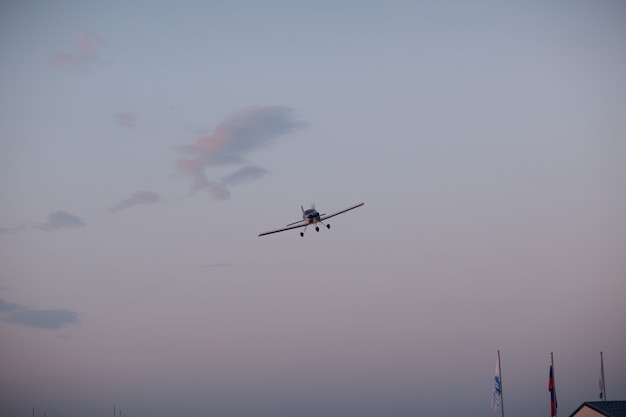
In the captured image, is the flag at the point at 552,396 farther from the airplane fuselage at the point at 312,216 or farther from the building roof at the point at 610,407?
the airplane fuselage at the point at 312,216

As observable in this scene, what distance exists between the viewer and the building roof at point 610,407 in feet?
403

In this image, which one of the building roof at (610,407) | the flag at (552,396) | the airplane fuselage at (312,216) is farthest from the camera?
the airplane fuselage at (312,216)

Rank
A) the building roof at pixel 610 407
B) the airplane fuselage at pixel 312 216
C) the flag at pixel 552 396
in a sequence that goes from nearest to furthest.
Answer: the flag at pixel 552 396
the building roof at pixel 610 407
the airplane fuselage at pixel 312 216

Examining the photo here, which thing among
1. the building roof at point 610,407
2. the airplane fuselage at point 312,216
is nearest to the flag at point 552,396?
the building roof at point 610,407

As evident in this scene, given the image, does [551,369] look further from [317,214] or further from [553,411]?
[317,214]

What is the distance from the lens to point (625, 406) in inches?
4938

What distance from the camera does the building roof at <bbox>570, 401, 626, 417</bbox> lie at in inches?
4833

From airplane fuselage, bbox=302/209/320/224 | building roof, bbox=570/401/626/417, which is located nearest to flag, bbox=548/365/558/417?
building roof, bbox=570/401/626/417

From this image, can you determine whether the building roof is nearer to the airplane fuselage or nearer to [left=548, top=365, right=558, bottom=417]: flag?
[left=548, top=365, right=558, bottom=417]: flag

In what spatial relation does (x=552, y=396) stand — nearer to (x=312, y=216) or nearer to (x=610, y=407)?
(x=610, y=407)

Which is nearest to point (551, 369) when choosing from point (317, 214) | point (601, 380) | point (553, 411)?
point (553, 411)

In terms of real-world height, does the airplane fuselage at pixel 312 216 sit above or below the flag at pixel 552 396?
above

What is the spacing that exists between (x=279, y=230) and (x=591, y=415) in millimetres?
49299

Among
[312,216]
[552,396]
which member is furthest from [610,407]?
[312,216]
